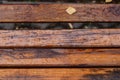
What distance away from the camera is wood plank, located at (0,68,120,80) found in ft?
4.96

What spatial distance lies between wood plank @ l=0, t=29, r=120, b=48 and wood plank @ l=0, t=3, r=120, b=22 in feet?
0.26

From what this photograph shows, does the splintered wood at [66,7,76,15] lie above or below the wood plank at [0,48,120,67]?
above

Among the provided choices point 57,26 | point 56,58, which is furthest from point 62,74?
point 57,26

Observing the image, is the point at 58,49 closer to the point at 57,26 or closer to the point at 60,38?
the point at 60,38

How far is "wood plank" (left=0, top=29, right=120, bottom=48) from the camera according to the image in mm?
1557

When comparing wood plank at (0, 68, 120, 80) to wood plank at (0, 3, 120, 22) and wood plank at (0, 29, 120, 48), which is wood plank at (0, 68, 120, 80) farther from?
wood plank at (0, 3, 120, 22)

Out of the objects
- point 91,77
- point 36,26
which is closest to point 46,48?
point 36,26

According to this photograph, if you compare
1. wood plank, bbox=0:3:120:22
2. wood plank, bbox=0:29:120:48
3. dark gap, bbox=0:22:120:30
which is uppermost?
wood plank, bbox=0:3:120:22

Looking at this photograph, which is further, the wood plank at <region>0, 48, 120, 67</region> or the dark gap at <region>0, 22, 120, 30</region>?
the dark gap at <region>0, 22, 120, 30</region>

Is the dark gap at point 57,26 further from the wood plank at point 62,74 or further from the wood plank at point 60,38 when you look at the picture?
the wood plank at point 62,74

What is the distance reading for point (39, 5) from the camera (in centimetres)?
162

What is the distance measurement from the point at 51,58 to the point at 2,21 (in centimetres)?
37

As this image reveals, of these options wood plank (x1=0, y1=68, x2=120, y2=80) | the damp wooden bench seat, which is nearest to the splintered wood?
the damp wooden bench seat

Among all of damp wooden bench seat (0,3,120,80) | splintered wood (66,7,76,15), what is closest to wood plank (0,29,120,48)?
damp wooden bench seat (0,3,120,80)
